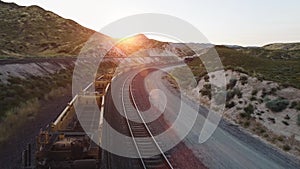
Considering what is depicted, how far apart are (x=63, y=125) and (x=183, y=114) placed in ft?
35.3

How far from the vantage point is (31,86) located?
87.6 ft

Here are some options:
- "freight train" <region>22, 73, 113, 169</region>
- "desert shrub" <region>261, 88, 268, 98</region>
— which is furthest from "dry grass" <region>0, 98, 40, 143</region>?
"desert shrub" <region>261, 88, 268, 98</region>

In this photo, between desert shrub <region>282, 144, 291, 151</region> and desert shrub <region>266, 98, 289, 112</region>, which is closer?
desert shrub <region>282, 144, 291, 151</region>

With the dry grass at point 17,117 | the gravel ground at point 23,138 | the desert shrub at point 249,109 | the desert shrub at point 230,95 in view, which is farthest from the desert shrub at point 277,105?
the dry grass at point 17,117

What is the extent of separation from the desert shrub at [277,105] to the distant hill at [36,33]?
70.1 meters

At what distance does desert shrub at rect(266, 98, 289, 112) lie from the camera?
21925mm

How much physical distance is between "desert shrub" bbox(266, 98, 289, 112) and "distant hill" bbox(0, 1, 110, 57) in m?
70.1

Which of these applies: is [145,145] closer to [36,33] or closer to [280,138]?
[280,138]

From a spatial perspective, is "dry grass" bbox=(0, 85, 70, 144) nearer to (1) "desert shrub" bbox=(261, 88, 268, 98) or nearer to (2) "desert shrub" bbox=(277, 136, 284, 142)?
(2) "desert shrub" bbox=(277, 136, 284, 142)

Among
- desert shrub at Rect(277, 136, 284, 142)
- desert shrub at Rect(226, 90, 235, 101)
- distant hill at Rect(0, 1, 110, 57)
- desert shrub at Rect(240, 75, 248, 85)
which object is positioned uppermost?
distant hill at Rect(0, 1, 110, 57)

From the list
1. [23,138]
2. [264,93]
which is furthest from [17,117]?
[264,93]

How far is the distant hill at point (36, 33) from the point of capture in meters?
92.6

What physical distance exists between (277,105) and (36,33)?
108 metres

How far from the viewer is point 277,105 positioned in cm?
2223
